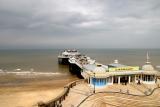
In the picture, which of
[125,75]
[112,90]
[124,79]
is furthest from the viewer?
[124,79]

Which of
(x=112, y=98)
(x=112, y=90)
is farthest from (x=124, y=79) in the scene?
(x=112, y=98)

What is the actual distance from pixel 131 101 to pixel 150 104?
2.09 metres

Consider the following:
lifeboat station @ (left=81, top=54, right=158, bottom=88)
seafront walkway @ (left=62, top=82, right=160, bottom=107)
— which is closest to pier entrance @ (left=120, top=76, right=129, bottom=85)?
lifeboat station @ (left=81, top=54, right=158, bottom=88)

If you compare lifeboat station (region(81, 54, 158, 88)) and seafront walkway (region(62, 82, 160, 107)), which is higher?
lifeboat station (region(81, 54, 158, 88))

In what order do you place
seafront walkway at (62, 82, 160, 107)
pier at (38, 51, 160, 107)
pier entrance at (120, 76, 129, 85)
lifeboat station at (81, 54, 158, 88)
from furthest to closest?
pier entrance at (120, 76, 129, 85) < lifeboat station at (81, 54, 158, 88) < pier at (38, 51, 160, 107) < seafront walkway at (62, 82, 160, 107)

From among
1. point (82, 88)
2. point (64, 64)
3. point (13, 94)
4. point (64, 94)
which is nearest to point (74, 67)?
point (64, 64)

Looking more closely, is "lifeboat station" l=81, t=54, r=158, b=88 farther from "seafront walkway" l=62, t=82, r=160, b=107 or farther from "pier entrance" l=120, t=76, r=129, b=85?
"seafront walkway" l=62, t=82, r=160, b=107

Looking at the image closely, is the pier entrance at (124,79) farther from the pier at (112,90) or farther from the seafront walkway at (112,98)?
the seafront walkway at (112,98)

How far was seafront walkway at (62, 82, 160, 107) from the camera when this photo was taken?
917 inches

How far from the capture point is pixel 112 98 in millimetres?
24828

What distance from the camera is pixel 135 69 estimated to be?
34.2 meters

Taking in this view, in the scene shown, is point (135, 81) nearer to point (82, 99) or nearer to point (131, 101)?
point (131, 101)

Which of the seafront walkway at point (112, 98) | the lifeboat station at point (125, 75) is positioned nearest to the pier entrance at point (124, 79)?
the lifeboat station at point (125, 75)

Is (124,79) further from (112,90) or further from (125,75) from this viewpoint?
(112,90)
